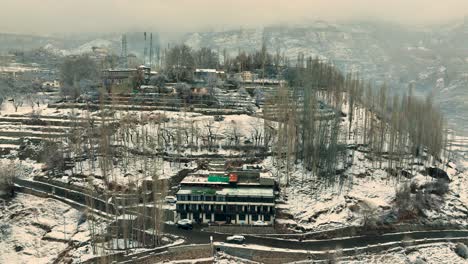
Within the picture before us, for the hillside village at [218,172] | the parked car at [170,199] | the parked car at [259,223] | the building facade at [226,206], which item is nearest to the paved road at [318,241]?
the hillside village at [218,172]

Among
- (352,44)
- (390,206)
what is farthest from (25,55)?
(352,44)

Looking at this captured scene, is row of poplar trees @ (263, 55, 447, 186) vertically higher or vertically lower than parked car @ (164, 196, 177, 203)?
higher

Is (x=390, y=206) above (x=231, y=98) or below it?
Answer: below

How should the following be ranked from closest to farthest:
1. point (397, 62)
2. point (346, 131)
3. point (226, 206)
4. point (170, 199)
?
point (226, 206) → point (170, 199) → point (346, 131) → point (397, 62)

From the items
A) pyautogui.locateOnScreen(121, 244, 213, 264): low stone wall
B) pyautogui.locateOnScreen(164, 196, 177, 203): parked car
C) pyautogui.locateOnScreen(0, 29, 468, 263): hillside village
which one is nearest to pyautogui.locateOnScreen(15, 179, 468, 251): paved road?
pyautogui.locateOnScreen(0, 29, 468, 263): hillside village

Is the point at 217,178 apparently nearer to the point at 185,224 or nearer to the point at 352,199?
the point at 185,224

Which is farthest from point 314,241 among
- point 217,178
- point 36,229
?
point 36,229

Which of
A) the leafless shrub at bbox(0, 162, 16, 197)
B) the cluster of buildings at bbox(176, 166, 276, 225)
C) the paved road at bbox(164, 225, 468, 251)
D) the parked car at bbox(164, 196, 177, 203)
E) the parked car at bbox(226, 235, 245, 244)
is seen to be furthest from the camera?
the parked car at bbox(164, 196, 177, 203)

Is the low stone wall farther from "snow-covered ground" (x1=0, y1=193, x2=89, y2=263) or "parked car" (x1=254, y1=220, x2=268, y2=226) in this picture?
"snow-covered ground" (x1=0, y1=193, x2=89, y2=263)

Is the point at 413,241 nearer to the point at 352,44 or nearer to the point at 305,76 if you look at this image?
the point at 305,76
